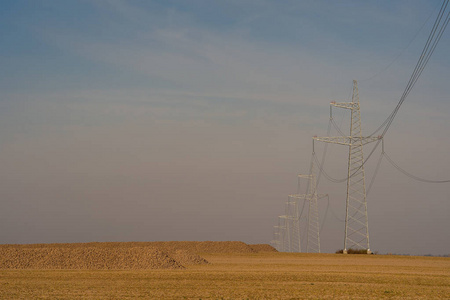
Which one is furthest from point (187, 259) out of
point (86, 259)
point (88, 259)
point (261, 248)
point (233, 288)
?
point (261, 248)

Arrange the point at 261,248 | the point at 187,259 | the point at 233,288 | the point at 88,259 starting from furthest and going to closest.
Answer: the point at 261,248 < the point at 187,259 < the point at 88,259 < the point at 233,288

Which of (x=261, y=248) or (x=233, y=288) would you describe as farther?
(x=261, y=248)

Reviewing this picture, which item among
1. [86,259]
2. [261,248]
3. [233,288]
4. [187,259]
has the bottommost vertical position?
[233,288]

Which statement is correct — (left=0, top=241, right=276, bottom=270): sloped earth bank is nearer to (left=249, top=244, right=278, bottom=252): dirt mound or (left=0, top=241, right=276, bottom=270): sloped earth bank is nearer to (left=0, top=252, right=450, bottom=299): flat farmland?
(left=0, top=252, right=450, bottom=299): flat farmland

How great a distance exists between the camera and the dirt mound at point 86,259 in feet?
194

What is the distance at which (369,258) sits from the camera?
7788cm

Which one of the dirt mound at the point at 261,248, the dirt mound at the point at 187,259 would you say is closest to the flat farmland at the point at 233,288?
the dirt mound at the point at 187,259

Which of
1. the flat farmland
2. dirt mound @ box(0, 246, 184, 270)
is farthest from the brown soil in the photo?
the flat farmland

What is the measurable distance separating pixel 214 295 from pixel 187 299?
2.11 meters

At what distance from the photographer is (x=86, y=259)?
61062 millimetres

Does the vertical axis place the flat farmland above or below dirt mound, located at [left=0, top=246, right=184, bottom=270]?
below

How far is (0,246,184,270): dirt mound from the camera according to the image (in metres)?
59.0

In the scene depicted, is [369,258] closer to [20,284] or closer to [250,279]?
[250,279]

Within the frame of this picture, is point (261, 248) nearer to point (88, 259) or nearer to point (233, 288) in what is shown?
point (88, 259)
